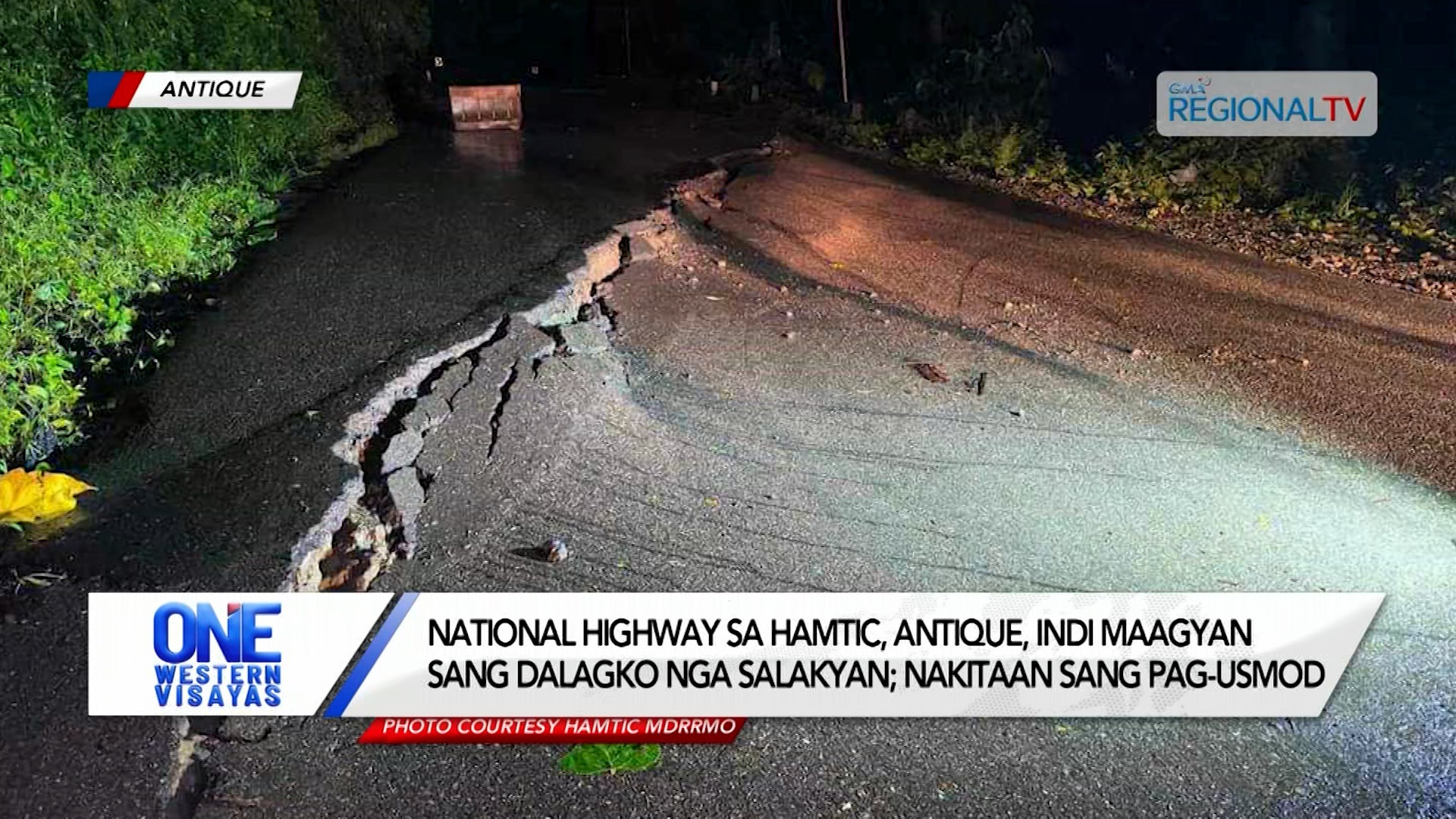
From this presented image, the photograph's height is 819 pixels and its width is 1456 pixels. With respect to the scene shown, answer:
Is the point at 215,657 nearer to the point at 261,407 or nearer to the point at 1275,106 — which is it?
the point at 261,407

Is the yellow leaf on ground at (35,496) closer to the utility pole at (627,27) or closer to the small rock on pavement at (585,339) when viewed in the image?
the small rock on pavement at (585,339)

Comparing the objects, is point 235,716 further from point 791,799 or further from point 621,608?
point 791,799

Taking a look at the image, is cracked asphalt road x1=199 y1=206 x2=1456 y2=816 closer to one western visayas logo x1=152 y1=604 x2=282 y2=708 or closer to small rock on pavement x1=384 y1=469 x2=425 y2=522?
small rock on pavement x1=384 y1=469 x2=425 y2=522

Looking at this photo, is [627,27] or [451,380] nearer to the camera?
[451,380]

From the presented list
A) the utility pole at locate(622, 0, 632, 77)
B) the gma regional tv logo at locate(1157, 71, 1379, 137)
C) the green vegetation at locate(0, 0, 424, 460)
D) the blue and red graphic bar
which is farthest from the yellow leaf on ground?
the utility pole at locate(622, 0, 632, 77)

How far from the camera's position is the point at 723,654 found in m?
3.27

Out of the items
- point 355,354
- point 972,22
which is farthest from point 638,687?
point 972,22

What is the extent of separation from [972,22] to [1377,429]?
13.2 meters

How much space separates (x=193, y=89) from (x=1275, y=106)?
11382mm

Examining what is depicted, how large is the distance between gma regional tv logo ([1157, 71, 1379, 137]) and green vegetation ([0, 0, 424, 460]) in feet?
32.2

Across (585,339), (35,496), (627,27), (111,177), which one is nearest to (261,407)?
(35,496)

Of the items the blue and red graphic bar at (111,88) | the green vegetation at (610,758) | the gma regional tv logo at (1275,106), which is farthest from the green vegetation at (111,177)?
the gma regional tv logo at (1275,106)

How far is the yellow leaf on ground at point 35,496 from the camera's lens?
382 cm

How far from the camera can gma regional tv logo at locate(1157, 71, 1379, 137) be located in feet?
37.5
